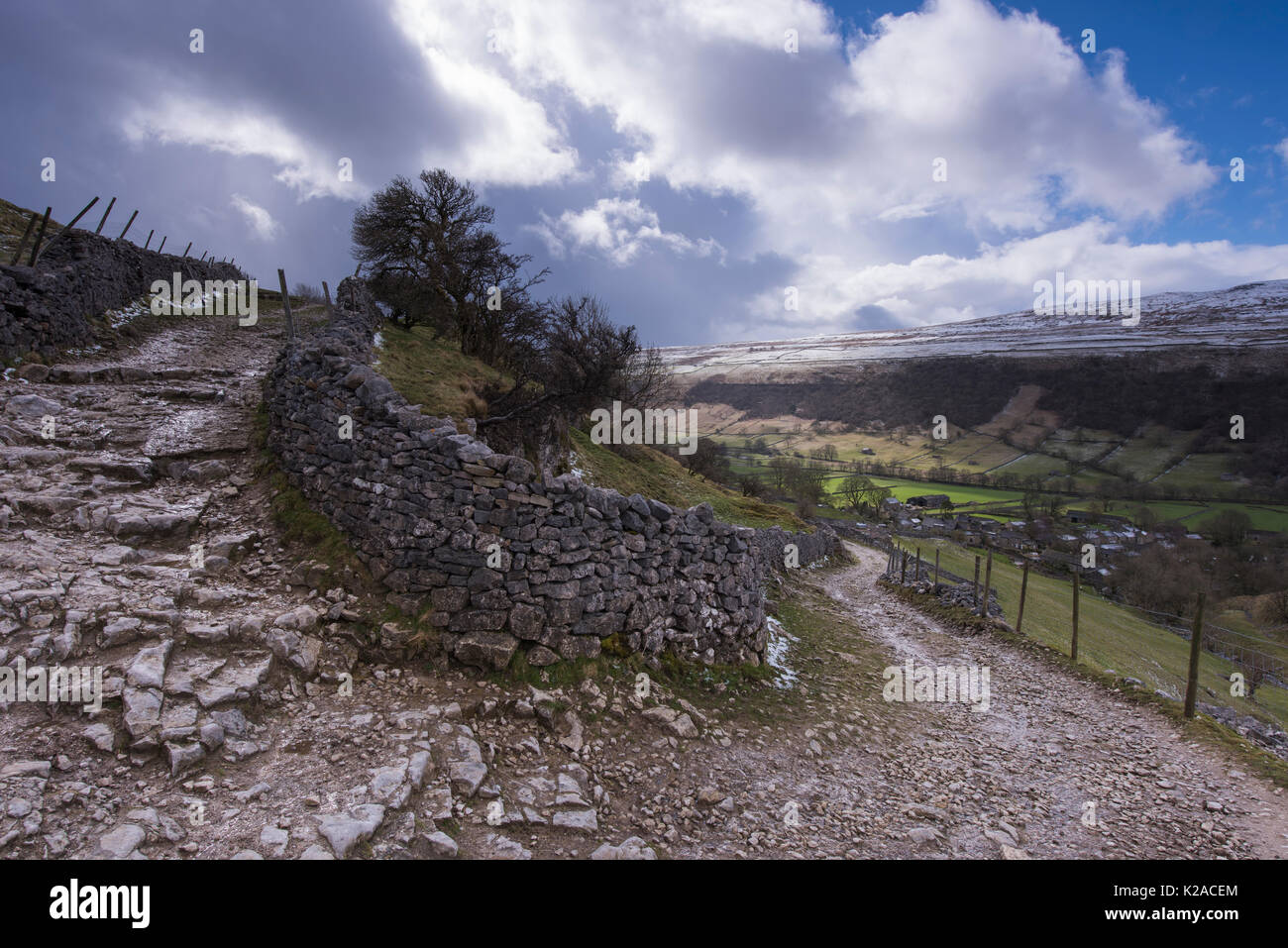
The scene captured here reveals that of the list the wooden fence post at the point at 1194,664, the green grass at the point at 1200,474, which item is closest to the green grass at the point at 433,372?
the wooden fence post at the point at 1194,664

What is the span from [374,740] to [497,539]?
2.51m

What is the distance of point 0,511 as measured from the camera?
6.57 metres

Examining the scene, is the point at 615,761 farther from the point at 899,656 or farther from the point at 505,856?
the point at 899,656

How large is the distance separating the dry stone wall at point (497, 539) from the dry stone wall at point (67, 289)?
903cm

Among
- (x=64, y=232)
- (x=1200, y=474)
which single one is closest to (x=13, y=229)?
(x=64, y=232)

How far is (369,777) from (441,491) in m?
3.33

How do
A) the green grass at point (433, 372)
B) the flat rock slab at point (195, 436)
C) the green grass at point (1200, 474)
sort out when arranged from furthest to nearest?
the green grass at point (1200, 474) → the green grass at point (433, 372) → the flat rock slab at point (195, 436)

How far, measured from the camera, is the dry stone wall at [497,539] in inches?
271

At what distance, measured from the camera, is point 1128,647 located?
70.9 feet

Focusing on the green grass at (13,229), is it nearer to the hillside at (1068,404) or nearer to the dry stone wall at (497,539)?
the dry stone wall at (497,539)

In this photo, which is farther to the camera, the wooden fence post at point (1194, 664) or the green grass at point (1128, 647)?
the green grass at point (1128, 647)

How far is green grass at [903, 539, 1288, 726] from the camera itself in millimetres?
17078

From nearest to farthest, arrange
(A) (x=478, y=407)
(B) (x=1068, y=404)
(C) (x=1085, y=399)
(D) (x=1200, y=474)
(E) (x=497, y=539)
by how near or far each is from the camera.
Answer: (E) (x=497, y=539), (A) (x=478, y=407), (D) (x=1200, y=474), (C) (x=1085, y=399), (B) (x=1068, y=404)

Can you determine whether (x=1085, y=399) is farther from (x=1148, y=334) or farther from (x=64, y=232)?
(x=64, y=232)
